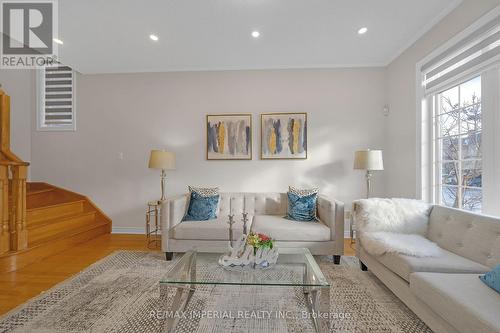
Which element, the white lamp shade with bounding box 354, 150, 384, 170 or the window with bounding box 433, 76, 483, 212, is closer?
the window with bounding box 433, 76, 483, 212

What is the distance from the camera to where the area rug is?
5.02 ft

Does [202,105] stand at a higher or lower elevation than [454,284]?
higher

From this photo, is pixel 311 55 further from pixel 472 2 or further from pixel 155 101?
pixel 155 101

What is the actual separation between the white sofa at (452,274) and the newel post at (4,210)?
385cm

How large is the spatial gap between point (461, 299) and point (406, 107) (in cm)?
258

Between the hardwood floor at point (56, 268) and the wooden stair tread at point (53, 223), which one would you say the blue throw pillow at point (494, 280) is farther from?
the wooden stair tread at point (53, 223)

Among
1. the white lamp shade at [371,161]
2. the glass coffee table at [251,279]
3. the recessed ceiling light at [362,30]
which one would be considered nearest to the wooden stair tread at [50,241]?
the glass coffee table at [251,279]

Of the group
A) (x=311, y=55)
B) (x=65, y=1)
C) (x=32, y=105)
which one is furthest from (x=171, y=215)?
(x=32, y=105)

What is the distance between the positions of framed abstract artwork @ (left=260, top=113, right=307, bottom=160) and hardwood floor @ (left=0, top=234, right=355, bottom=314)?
1.59 metres

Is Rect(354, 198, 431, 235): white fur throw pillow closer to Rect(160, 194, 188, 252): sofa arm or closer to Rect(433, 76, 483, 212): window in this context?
Rect(433, 76, 483, 212): window

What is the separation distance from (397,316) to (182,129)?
3.42 metres

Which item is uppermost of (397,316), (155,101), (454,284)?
(155,101)

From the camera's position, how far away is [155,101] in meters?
3.62

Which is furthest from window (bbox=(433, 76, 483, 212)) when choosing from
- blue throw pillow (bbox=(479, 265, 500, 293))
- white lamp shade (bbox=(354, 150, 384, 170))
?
blue throw pillow (bbox=(479, 265, 500, 293))
